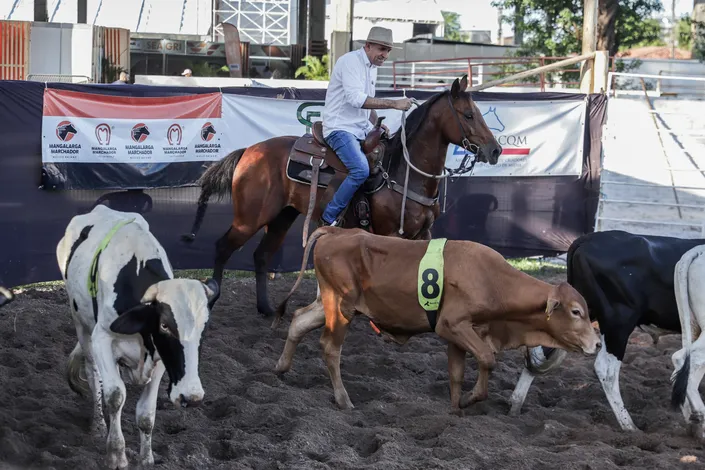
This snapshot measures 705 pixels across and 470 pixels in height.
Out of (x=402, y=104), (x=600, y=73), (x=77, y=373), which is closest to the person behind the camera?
(x=77, y=373)

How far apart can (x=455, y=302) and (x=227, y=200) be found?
5305 mm

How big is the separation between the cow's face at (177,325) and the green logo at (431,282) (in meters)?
1.73

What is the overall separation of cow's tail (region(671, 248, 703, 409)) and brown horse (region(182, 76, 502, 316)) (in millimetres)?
2550

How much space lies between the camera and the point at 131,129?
10008mm

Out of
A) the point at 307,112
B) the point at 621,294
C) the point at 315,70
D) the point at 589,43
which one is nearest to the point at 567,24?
the point at 315,70

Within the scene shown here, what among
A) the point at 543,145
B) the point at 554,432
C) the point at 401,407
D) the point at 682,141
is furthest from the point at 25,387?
the point at 682,141

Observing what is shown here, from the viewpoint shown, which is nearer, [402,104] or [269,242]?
[402,104]

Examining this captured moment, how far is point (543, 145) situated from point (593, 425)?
255 inches

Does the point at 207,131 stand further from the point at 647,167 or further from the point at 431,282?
the point at 647,167

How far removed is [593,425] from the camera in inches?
237

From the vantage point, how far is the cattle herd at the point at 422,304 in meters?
5.04

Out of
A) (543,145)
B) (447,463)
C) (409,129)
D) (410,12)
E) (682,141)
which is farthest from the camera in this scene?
(410,12)

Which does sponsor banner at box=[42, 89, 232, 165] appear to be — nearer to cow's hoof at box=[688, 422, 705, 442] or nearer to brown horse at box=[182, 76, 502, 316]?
brown horse at box=[182, 76, 502, 316]

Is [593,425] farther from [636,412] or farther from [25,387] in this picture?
[25,387]
